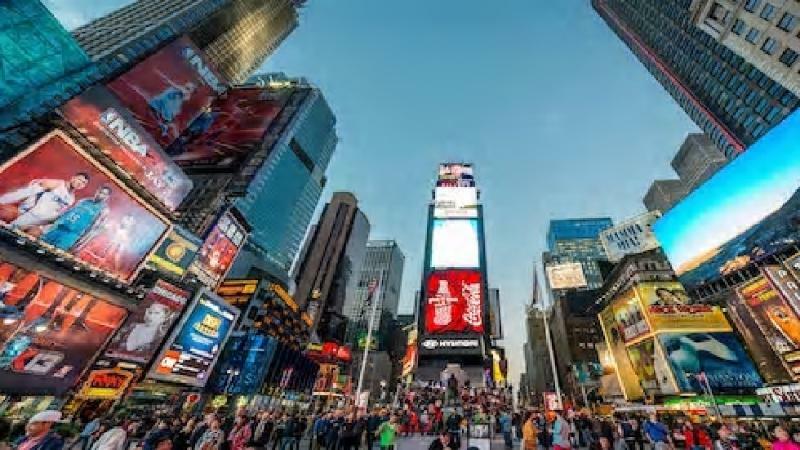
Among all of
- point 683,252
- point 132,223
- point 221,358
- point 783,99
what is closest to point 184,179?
point 132,223

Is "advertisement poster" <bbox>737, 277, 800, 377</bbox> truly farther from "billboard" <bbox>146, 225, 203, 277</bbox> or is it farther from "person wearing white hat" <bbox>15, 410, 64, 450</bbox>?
"billboard" <bbox>146, 225, 203, 277</bbox>

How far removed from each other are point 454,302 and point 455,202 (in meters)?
13.4

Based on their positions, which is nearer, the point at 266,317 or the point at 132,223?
the point at 132,223

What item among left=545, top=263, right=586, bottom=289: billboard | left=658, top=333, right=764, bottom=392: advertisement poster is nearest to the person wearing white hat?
left=545, top=263, right=586, bottom=289: billboard

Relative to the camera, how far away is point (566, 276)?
40.4 m

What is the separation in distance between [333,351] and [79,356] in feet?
217

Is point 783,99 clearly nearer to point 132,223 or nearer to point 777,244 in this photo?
point 777,244

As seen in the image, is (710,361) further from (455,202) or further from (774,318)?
(455,202)

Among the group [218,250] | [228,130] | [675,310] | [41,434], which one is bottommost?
[41,434]

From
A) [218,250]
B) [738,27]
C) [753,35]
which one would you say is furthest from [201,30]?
[753,35]

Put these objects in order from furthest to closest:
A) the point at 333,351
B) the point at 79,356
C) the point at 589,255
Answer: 1. the point at 589,255
2. the point at 333,351
3. the point at 79,356

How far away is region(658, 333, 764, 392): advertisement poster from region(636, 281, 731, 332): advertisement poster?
1143 mm

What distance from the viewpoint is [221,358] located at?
5197cm

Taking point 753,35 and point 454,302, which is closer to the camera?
point 454,302
